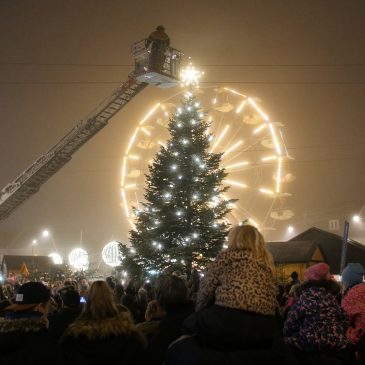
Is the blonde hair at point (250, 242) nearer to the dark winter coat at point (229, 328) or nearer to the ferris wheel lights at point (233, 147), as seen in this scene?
the dark winter coat at point (229, 328)

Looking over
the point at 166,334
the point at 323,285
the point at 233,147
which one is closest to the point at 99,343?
the point at 166,334

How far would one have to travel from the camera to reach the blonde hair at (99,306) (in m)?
4.58

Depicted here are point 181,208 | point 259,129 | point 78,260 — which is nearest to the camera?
point 181,208

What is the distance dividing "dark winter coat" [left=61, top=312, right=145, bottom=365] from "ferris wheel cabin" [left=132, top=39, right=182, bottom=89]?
1865 centimetres

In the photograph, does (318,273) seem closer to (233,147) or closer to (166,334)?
(166,334)

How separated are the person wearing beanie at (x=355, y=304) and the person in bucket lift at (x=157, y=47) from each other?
17565 mm

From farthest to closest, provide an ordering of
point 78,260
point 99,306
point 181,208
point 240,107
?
point 78,260, point 240,107, point 181,208, point 99,306

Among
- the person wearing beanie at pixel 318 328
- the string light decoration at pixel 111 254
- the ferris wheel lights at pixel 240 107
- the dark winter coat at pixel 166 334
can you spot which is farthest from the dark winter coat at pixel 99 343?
the string light decoration at pixel 111 254

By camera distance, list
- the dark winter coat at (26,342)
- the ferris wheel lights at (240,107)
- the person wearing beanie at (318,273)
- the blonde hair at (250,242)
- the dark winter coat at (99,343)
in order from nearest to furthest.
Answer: the blonde hair at (250,242) < the dark winter coat at (26,342) < the dark winter coat at (99,343) < the person wearing beanie at (318,273) < the ferris wheel lights at (240,107)

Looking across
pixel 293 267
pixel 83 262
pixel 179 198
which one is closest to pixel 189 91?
pixel 179 198

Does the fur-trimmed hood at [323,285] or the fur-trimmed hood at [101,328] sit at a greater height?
the fur-trimmed hood at [323,285]

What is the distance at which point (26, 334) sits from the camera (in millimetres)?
4113

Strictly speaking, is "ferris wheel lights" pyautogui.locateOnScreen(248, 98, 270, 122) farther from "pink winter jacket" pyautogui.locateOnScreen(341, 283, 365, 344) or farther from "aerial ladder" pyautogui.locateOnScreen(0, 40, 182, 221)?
"pink winter jacket" pyautogui.locateOnScreen(341, 283, 365, 344)

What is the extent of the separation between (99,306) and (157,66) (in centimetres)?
1876
